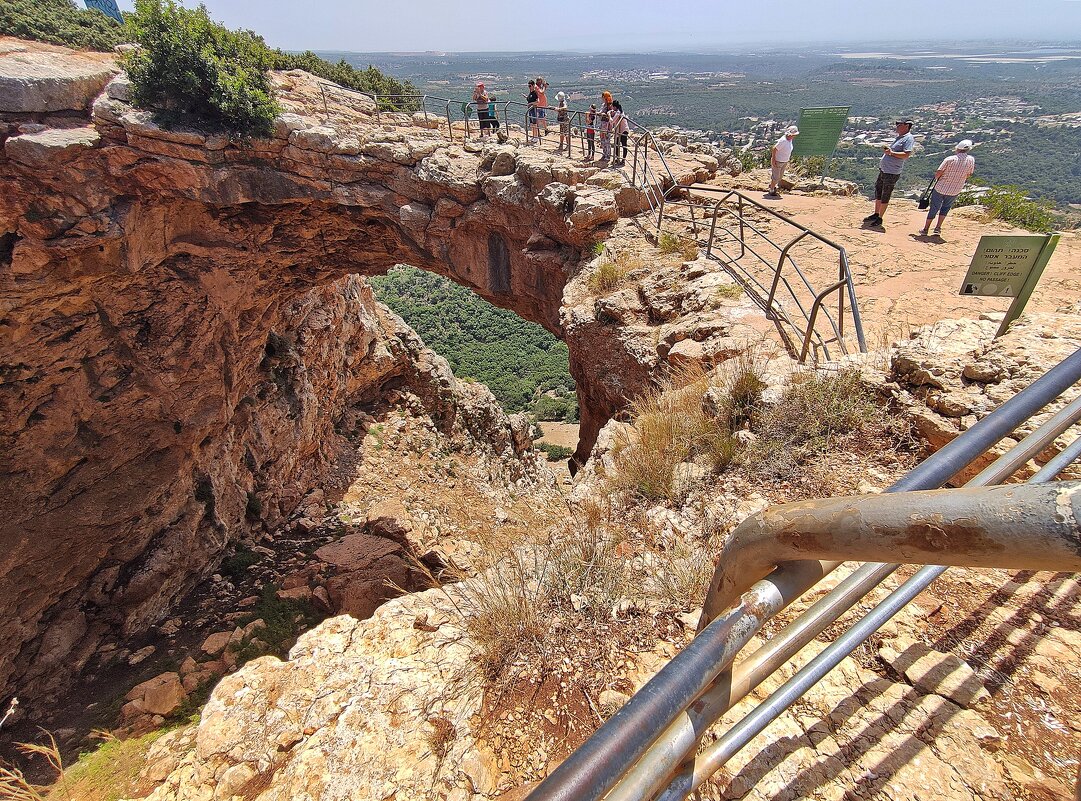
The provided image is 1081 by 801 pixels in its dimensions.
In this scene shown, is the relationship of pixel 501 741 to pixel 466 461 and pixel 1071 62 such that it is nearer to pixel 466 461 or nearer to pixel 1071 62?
pixel 466 461

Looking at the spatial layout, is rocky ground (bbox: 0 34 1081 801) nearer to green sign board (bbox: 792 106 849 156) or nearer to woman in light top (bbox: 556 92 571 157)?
green sign board (bbox: 792 106 849 156)

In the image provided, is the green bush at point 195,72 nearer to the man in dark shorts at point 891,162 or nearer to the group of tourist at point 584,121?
the group of tourist at point 584,121

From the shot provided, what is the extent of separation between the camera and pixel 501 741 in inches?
97.8

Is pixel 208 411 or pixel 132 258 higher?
pixel 132 258

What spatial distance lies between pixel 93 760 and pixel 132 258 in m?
8.34

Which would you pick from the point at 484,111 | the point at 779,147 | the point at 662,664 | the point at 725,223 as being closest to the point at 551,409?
the point at 484,111

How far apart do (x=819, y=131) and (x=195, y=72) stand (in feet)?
41.8

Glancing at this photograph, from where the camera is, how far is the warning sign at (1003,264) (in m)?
4.03

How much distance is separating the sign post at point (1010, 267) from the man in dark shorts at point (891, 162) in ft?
17.9

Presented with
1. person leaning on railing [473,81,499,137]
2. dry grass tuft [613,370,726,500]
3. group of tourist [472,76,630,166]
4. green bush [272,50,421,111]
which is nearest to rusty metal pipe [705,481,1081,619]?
dry grass tuft [613,370,726,500]

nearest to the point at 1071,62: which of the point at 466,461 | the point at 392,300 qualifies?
the point at 392,300

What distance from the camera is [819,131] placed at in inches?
437

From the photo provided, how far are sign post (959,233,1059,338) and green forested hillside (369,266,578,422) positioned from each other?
37.1 m

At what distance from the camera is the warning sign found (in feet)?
13.2
